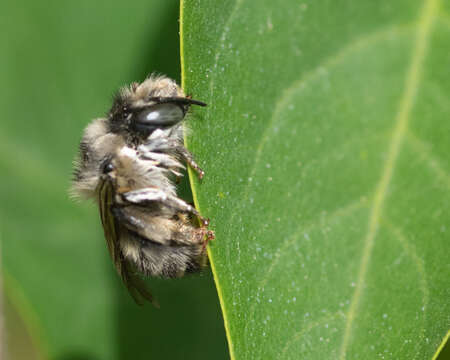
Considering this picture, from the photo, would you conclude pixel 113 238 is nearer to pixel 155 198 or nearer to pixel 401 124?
pixel 155 198

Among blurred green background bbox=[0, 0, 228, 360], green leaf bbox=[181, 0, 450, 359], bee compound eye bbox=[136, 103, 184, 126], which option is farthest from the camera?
blurred green background bbox=[0, 0, 228, 360]

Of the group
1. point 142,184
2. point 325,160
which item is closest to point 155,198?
point 142,184

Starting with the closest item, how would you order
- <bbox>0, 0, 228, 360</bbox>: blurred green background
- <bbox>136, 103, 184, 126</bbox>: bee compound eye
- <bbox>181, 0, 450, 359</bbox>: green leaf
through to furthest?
<bbox>181, 0, 450, 359</bbox>: green leaf < <bbox>136, 103, 184, 126</bbox>: bee compound eye < <bbox>0, 0, 228, 360</bbox>: blurred green background

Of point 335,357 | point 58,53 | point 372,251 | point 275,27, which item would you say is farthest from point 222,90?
point 58,53

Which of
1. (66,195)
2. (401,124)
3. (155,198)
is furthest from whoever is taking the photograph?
(66,195)

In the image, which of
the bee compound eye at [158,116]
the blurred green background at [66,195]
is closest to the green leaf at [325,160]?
the bee compound eye at [158,116]

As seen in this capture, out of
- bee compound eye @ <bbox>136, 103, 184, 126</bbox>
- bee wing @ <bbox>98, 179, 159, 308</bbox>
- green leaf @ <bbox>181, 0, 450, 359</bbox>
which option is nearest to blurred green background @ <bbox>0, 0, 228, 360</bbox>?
bee wing @ <bbox>98, 179, 159, 308</bbox>

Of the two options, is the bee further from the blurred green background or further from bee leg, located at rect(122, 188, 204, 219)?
the blurred green background

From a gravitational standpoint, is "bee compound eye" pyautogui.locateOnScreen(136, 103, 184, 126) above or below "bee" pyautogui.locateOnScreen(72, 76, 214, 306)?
above
